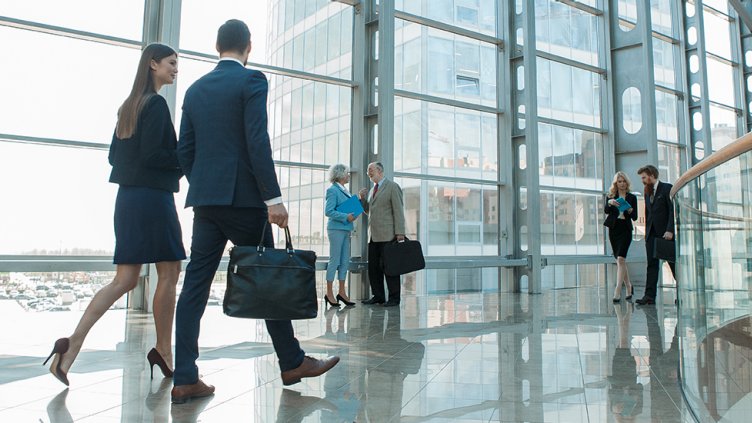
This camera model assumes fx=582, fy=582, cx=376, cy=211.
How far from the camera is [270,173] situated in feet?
7.13

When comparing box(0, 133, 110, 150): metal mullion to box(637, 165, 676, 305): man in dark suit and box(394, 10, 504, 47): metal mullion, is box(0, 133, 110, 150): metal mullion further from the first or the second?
box(637, 165, 676, 305): man in dark suit

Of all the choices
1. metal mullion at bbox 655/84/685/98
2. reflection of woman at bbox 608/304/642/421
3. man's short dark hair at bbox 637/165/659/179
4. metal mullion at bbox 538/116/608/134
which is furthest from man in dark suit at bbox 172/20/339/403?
metal mullion at bbox 655/84/685/98

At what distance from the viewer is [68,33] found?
5.35m

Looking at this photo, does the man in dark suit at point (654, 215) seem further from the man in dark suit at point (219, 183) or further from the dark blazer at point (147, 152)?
the dark blazer at point (147, 152)

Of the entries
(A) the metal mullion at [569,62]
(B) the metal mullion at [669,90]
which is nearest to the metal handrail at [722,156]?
(A) the metal mullion at [569,62]

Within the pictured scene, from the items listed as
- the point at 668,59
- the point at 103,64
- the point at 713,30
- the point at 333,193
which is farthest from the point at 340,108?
the point at 713,30

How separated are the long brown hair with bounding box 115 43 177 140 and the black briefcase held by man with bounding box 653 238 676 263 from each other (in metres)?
4.26

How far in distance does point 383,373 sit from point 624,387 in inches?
40.9

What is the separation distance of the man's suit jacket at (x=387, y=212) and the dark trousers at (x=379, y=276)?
0.41 ft

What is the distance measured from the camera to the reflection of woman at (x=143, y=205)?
2.48 metres

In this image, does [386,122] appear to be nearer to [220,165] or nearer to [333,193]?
[333,193]

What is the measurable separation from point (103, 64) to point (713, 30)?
11.7 m

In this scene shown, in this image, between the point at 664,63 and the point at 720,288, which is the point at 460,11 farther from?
the point at 720,288

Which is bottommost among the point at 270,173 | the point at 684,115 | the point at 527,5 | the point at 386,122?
the point at 270,173
